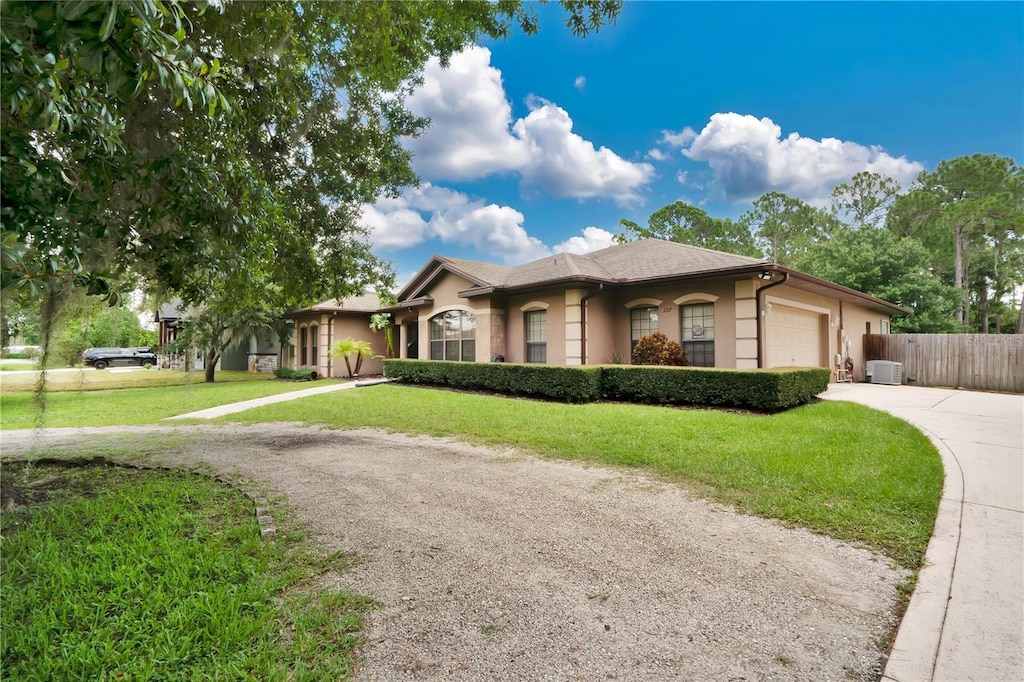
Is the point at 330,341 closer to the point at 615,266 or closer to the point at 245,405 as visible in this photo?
the point at 245,405

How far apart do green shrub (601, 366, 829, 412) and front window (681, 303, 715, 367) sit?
249 cm

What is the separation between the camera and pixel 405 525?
3.93 m

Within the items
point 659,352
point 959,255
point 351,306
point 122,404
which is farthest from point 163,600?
point 959,255

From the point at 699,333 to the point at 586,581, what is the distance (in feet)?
35.1

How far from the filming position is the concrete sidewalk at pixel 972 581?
85.8 inches

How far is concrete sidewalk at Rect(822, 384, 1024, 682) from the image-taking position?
218 cm

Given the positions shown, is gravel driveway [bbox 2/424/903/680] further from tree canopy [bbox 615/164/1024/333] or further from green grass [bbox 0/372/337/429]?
tree canopy [bbox 615/164/1024/333]

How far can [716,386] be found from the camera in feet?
31.5

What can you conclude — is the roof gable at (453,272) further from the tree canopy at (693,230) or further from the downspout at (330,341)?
the tree canopy at (693,230)

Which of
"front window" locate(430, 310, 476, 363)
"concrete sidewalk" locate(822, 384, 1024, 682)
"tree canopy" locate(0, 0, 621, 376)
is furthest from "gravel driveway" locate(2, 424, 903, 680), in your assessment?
"front window" locate(430, 310, 476, 363)

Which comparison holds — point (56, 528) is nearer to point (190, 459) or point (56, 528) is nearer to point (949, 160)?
point (190, 459)

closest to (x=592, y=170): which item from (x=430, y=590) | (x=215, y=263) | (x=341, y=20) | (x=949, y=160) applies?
(x=341, y=20)

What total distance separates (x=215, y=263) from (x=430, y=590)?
341 centimetres

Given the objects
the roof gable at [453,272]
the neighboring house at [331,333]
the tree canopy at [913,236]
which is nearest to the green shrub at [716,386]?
the roof gable at [453,272]
